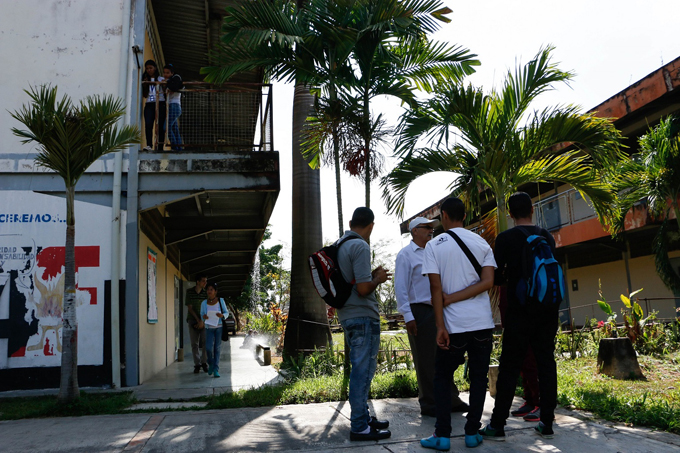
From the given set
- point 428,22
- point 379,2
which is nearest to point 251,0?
point 379,2

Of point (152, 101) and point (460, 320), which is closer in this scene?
point (460, 320)

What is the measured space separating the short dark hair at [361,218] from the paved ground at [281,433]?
169cm

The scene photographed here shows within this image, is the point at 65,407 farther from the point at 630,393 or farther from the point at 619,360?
the point at 619,360

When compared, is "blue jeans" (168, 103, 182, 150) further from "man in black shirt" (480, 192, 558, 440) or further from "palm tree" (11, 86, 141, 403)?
"man in black shirt" (480, 192, 558, 440)

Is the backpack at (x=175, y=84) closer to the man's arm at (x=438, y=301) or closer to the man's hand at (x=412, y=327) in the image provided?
the man's hand at (x=412, y=327)

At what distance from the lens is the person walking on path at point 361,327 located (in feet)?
13.5

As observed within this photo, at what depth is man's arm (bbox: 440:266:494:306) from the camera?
12.6 feet

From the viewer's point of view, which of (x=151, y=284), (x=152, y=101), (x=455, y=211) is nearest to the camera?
(x=455, y=211)

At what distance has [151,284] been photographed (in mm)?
9453

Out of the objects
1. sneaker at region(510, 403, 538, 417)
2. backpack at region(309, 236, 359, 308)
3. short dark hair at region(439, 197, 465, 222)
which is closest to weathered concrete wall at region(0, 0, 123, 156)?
backpack at region(309, 236, 359, 308)

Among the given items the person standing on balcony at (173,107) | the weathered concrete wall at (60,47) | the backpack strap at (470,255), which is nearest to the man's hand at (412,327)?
the backpack strap at (470,255)

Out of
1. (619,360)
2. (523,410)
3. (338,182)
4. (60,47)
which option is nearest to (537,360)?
(523,410)

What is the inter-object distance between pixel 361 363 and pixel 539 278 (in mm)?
1468

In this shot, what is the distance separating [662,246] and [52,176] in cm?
1095
